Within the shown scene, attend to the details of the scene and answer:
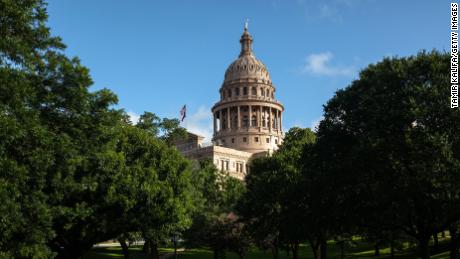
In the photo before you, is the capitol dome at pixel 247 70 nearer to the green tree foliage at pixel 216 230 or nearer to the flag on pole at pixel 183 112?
the flag on pole at pixel 183 112

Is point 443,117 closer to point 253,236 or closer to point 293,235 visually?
point 293,235

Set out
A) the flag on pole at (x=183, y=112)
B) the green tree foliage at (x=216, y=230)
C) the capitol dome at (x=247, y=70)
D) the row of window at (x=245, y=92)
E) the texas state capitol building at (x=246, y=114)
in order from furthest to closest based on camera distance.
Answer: the capitol dome at (x=247, y=70) → the row of window at (x=245, y=92) → the texas state capitol building at (x=246, y=114) → the flag on pole at (x=183, y=112) → the green tree foliage at (x=216, y=230)

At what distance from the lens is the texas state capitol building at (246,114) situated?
13200 cm

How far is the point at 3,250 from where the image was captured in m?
24.7

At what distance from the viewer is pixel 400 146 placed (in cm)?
3100

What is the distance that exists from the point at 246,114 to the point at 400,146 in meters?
108

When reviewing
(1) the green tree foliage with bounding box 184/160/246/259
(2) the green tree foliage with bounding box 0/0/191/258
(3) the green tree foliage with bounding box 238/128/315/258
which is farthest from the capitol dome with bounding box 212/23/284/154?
(2) the green tree foliage with bounding box 0/0/191/258

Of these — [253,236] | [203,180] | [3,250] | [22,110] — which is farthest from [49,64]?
[203,180]

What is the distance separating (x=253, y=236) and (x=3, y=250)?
2644 cm

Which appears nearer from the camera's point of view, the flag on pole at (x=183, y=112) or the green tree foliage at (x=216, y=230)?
the green tree foliage at (x=216, y=230)

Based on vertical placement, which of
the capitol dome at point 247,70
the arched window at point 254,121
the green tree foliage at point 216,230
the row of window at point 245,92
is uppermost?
the capitol dome at point 247,70

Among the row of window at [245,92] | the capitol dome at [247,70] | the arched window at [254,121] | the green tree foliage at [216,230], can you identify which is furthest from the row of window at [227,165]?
the green tree foliage at [216,230]

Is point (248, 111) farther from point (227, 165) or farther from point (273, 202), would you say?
point (273, 202)

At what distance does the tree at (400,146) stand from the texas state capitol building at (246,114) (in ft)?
292
